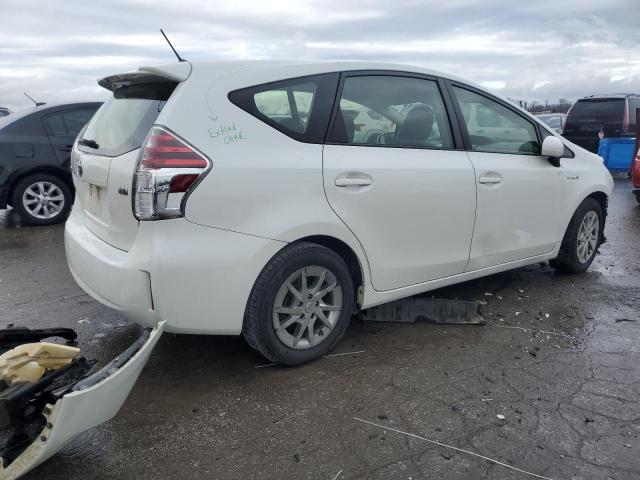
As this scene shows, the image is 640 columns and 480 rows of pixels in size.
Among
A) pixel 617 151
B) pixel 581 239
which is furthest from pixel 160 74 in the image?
pixel 617 151

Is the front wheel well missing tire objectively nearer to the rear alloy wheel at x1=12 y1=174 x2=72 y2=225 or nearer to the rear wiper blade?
the rear wiper blade

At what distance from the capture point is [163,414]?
2.92 m

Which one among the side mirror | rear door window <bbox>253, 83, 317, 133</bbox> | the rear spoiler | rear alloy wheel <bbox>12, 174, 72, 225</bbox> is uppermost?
the rear spoiler

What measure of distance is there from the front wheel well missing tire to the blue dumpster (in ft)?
37.0

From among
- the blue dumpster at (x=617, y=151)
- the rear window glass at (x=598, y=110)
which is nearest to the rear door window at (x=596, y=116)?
the rear window glass at (x=598, y=110)

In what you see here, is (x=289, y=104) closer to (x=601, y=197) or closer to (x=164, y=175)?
(x=164, y=175)

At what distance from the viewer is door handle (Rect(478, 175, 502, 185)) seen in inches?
155

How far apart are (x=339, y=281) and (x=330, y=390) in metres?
0.64

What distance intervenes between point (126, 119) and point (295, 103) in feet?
3.14

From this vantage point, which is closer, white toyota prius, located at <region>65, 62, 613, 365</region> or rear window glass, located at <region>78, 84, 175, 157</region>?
white toyota prius, located at <region>65, 62, 613, 365</region>

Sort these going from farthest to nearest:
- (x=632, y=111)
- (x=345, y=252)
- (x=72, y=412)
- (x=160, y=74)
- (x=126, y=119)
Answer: (x=632, y=111), (x=345, y=252), (x=126, y=119), (x=160, y=74), (x=72, y=412)

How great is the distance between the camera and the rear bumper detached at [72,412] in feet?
7.15

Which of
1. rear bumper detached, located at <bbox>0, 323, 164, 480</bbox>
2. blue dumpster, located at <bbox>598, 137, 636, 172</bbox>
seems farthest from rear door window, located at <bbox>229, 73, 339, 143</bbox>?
blue dumpster, located at <bbox>598, 137, 636, 172</bbox>

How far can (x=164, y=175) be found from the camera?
2742 millimetres
